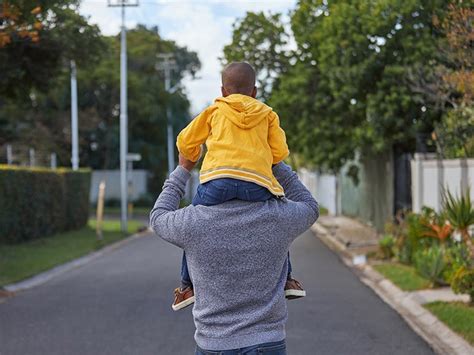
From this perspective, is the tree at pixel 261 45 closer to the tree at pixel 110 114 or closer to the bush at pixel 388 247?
the bush at pixel 388 247

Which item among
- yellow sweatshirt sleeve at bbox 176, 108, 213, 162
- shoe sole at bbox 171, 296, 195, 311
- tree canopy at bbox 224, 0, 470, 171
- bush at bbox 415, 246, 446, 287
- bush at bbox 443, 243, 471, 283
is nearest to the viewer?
yellow sweatshirt sleeve at bbox 176, 108, 213, 162

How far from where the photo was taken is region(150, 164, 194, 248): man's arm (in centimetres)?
348

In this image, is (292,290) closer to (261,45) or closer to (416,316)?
(416,316)

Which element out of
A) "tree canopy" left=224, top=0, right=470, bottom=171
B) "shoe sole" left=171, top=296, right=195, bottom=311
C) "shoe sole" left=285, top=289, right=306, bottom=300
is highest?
"tree canopy" left=224, top=0, right=470, bottom=171

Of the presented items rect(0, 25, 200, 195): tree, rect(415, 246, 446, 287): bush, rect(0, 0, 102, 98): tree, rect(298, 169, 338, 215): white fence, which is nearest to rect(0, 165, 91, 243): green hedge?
rect(0, 0, 102, 98): tree

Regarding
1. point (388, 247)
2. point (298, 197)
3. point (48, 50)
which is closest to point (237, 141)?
point (298, 197)

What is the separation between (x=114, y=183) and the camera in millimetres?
52219

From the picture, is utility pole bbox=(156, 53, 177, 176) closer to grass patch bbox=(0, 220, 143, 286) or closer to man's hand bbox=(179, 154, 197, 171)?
grass patch bbox=(0, 220, 143, 286)

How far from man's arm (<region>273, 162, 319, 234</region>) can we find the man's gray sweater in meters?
0.06

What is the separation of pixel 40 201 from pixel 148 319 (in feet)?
49.9

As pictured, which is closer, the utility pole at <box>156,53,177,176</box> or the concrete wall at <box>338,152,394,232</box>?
the concrete wall at <box>338,152,394,232</box>

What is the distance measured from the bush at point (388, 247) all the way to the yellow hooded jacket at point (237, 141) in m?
15.3

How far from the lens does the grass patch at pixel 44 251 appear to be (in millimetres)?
17094

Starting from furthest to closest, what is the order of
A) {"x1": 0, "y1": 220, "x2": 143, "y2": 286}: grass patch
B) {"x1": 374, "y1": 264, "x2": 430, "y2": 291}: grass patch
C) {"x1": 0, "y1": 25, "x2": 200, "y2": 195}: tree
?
{"x1": 0, "y1": 25, "x2": 200, "y2": 195}: tree, {"x1": 0, "y1": 220, "x2": 143, "y2": 286}: grass patch, {"x1": 374, "y1": 264, "x2": 430, "y2": 291}: grass patch
